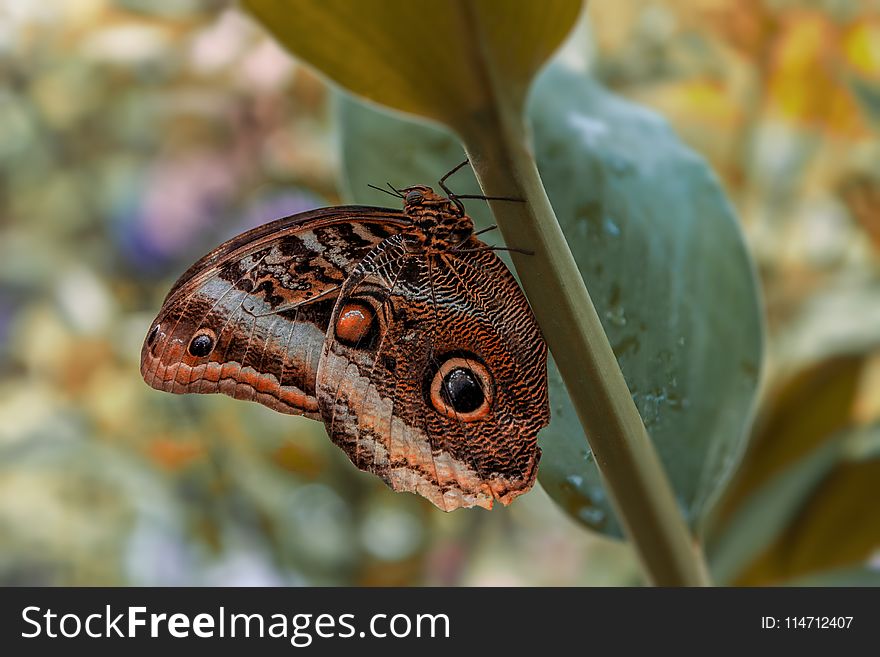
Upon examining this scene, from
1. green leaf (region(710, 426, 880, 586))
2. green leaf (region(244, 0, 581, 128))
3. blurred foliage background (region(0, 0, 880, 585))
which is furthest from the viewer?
blurred foliage background (region(0, 0, 880, 585))

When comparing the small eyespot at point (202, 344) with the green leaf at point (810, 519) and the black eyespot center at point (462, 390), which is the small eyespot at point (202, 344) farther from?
the green leaf at point (810, 519)

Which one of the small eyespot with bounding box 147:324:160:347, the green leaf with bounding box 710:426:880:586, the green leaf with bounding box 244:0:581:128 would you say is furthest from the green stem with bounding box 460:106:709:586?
the green leaf with bounding box 710:426:880:586

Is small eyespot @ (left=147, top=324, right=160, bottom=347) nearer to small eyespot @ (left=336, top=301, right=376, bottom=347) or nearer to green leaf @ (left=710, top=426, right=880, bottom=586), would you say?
small eyespot @ (left=336, top=301, right=376, bottom=347)

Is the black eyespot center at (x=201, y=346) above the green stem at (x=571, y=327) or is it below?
above

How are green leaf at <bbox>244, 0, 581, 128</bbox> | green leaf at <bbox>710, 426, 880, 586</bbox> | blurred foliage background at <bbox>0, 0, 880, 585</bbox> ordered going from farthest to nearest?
blurred foliage background at <bbox>0, 0, 880, 585</bbox> < green leaf at <bbox>710, 426, 880, 586</bbox> < green leaf at <bbox>244, 0, 581, 128</bbox>

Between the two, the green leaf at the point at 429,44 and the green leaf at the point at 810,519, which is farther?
the green leaf at the point at 810,519

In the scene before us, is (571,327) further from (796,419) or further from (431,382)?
(796,419)

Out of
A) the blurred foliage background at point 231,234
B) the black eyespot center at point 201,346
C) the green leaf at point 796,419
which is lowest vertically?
the black eyespot center at point 201,346

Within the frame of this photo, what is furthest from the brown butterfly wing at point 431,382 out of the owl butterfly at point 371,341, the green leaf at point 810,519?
the green leaf at point 810,519
